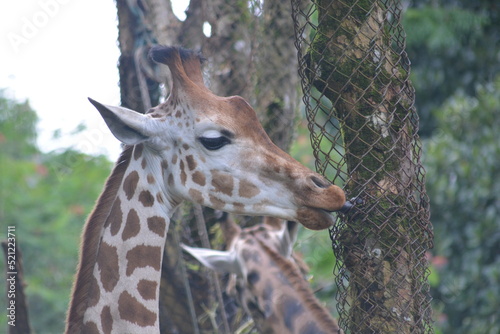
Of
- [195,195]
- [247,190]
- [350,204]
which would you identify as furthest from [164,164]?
[350,204]

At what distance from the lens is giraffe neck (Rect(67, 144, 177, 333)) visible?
3262mm

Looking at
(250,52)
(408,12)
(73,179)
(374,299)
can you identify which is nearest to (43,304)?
(73,179)

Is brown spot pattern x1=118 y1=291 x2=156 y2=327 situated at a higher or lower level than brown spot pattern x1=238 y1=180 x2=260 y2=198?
lower

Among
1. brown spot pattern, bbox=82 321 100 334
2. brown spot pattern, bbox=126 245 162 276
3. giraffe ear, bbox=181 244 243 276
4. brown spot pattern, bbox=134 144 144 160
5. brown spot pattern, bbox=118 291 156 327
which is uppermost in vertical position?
brown spot pattern, bbox=134 144 144 160

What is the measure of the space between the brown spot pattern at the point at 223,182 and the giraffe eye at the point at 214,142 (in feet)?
0.39

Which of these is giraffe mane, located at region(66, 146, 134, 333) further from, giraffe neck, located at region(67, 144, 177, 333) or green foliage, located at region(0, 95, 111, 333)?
green foliage, located at region(0, 95, 111, 333)

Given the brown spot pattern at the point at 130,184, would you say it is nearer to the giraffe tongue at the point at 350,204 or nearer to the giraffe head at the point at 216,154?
the giraffe head at the point at 216,154

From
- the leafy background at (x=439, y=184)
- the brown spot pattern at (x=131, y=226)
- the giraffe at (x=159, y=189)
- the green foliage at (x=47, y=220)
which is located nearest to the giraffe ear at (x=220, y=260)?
the leafy background at (x=439, y=184)

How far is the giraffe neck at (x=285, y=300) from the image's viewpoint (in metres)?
4.23

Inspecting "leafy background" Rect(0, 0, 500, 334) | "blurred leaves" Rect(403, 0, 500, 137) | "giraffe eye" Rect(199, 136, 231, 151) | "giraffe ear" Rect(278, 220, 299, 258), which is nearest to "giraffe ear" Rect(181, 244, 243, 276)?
"giraffe ear" Rect(278, 220, 299, 258)

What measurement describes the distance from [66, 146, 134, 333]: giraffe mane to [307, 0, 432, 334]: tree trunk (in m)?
1.12

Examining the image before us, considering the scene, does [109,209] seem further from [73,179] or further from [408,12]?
[73,179]

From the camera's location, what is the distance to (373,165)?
3.05 meters

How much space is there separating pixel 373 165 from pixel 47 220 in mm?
9671
